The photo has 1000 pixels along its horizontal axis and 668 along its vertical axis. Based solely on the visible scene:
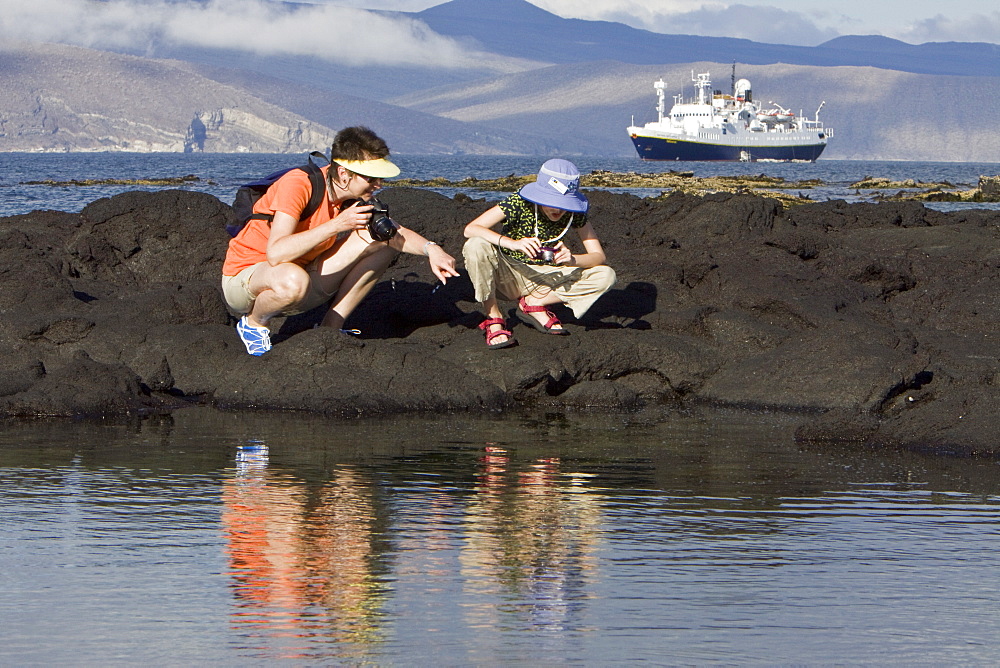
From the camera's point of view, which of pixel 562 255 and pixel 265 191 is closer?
pixel 562 255

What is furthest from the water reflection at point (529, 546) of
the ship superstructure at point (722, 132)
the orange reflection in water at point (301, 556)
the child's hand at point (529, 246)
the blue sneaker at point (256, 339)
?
the ship superstructure at point (722, 132)

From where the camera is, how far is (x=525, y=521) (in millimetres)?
4355

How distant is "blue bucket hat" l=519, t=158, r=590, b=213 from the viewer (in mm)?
7121

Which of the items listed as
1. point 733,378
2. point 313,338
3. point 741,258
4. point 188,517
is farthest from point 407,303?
point 188,517

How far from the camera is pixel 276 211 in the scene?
684 centimetres

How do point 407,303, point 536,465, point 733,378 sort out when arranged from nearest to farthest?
1. point 536,465
2. point 733,378
3. point 407,303

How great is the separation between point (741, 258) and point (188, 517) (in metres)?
6.55

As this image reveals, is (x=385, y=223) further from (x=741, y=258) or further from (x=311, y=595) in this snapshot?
(x=741, y=258)

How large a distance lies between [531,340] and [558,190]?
85cm

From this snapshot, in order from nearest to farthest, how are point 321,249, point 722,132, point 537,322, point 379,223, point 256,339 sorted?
point 379,223, point 321,249, point 256,339, point 537,322, point 722,132

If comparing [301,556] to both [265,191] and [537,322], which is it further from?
[537,322]

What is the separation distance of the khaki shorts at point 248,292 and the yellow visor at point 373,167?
2.46ft

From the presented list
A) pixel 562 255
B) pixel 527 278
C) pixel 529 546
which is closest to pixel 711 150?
pixel 527 278

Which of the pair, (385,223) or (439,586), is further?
(385,223)
